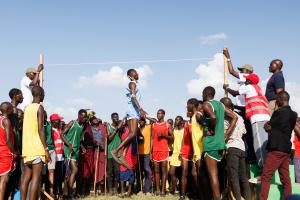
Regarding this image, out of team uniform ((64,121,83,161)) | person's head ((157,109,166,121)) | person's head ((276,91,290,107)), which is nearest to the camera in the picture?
person's head ((276,91,290,107))

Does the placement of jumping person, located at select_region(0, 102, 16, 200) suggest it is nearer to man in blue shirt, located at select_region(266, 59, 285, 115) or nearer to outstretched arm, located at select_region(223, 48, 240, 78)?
outstretched arm, located at select_region(223, 48, 240, 78)

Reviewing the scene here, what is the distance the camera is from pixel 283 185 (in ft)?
23.1

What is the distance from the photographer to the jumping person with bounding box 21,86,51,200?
700cm

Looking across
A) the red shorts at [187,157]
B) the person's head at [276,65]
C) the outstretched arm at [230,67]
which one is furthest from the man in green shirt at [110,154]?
the person's head at [276,65]

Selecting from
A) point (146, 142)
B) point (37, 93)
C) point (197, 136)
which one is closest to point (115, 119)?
point (146, 142)

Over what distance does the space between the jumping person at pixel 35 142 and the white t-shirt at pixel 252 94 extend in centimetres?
380

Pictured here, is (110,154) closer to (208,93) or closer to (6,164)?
(6,164)

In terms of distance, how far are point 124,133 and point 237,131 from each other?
444 centimetres

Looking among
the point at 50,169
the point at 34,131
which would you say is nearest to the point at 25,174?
the point at 34,131

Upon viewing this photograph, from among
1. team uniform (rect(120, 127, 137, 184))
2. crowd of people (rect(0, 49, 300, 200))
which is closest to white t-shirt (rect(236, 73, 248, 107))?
crowd of people (rect(0, 49, 300, 200))

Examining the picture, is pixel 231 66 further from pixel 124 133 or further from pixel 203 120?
pixel 124 133

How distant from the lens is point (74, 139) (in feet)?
33.9

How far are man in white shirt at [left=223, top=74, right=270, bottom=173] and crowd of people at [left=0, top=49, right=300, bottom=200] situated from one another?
18mm

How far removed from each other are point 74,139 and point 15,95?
8.71 feet
